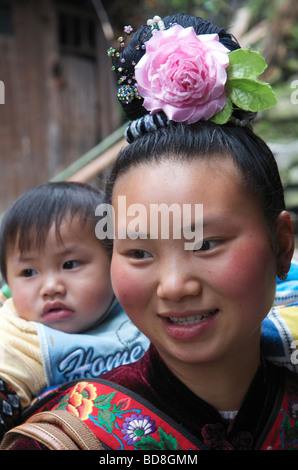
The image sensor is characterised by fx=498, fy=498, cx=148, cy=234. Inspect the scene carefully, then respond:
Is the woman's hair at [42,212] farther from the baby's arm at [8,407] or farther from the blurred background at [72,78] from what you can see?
the blurred background at [72,78]

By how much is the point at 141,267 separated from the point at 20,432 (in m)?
0.54

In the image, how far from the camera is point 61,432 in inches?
50.3

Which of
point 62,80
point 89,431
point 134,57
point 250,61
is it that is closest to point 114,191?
point 134,57

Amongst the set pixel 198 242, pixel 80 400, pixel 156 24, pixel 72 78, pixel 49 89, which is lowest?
pixel 80 400

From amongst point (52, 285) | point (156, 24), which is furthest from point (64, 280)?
point (156, 24)

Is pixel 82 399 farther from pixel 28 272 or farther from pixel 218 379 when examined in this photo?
pixel 28 272

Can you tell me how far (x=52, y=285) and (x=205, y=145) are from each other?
85cm

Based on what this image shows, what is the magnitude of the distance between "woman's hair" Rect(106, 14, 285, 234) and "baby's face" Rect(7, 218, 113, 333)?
0.49 m

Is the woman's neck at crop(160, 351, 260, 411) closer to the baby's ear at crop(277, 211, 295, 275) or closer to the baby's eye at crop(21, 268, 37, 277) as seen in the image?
the baby's ear at crop(277, 211, 295, 275)

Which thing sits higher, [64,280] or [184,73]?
[184,73]

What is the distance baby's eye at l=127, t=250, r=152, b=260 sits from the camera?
1299 millimetres

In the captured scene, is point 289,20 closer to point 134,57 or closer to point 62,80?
point 62,80

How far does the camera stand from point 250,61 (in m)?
1.34

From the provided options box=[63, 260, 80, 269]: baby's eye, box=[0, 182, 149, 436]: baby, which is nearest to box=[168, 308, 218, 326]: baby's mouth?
box=[0, 182, 149, 436]: baby
